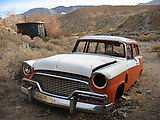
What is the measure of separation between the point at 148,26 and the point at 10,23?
97.4 ft

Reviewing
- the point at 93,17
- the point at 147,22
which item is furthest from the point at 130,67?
the point at 93,17

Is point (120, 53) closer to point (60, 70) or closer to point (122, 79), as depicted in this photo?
point (122, 79)

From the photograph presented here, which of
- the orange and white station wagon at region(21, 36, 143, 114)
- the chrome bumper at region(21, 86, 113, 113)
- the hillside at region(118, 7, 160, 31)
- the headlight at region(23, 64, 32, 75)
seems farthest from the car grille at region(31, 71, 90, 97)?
the hillside at region(118, 7, 160, 31)

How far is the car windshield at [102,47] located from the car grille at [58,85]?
1.71 m

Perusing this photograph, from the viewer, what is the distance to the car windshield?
185 inches

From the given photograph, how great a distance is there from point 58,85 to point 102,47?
6.44 feet

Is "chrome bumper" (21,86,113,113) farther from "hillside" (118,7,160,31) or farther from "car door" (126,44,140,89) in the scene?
"hillside" (118,7,160,31)

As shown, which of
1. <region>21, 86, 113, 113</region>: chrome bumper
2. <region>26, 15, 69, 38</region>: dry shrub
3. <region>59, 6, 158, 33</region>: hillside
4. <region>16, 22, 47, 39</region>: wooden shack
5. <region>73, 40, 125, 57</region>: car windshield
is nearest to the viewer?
<region>21, 86, 113, 113</region>: chrome bumper

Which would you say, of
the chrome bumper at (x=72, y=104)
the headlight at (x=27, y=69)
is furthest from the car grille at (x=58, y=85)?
the headlight at (x=27, y=69)

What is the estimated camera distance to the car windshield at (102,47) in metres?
4.70

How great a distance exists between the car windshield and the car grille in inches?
67.4

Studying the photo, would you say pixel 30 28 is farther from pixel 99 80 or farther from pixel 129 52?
pixel 99 80

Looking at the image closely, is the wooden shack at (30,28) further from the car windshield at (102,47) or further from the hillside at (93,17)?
the hillside at (93,17)

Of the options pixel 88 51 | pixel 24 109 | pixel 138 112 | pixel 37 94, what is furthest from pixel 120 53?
pixel 24 109
